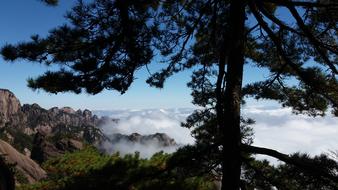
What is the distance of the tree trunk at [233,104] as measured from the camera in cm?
569

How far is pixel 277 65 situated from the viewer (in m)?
8.21

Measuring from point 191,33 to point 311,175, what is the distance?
3292mm

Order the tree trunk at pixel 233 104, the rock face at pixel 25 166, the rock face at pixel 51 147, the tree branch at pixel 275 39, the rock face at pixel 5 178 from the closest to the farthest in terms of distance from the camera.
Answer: the rock face at pixel 5 178, the tree trunk at pixel 233 104, the tree branch at pixel 275 39, the rock face at pixel 25 166, the rock face at pixel 51 147

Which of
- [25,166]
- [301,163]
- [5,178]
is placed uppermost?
[301,163]

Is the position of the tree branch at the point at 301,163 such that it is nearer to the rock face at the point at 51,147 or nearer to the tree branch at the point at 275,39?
the tree branch at the point at 275,39

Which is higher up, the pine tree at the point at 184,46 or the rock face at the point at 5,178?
the pine tree at the point at 184,46

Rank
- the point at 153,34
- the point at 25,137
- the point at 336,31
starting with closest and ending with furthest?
the point at 336,31
the point at 153,34
the point at 25,137

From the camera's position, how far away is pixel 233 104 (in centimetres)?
588

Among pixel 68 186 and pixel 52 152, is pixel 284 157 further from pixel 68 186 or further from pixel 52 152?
pixel 52 152

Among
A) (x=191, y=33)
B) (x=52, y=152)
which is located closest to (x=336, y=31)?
(x=191, y=33)

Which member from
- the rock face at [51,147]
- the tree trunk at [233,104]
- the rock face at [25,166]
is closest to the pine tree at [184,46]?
the tree trunk at [233,104]

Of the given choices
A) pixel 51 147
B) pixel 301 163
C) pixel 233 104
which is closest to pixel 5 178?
pixel 233 104

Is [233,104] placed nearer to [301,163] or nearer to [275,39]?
[275,39]

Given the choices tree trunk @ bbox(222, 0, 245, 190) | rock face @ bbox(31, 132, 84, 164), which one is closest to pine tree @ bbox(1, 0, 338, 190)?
tree trunk @ bbox(222, 0, 245, 190)
